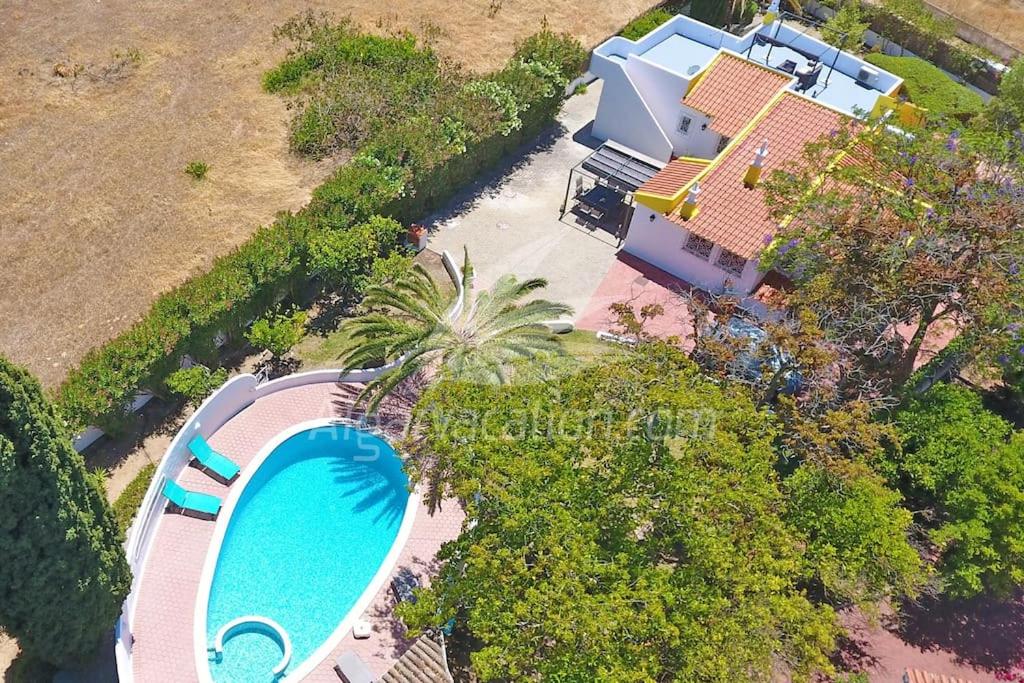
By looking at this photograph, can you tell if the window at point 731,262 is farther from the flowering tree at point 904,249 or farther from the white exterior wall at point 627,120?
the white exterior wall at point 627,120

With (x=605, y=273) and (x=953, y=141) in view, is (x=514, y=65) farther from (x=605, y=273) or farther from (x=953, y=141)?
(x=953, y=141)

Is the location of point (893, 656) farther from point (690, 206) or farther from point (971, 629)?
point (690, 206)

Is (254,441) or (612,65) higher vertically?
(612,65)

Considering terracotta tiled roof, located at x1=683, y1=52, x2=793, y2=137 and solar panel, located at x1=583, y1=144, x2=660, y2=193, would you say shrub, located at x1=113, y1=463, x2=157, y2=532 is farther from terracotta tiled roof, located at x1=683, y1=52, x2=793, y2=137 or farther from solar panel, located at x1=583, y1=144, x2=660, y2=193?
terracotta tiled roof, located at x1=683, y1=52, x2=793, y2=137

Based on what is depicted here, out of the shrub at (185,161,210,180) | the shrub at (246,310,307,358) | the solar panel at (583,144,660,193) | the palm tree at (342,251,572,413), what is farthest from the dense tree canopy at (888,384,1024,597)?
the shrub at (185,161,210,180)

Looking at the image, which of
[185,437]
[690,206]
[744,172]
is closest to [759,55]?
[744,172]

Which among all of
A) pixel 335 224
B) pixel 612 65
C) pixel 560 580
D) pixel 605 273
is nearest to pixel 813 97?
pixel 612 65

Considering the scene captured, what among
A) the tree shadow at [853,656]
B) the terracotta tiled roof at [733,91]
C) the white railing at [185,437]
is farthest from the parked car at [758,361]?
the terracotta tiled roof at [733,91]

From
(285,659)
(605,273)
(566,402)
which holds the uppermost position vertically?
(566,402)
